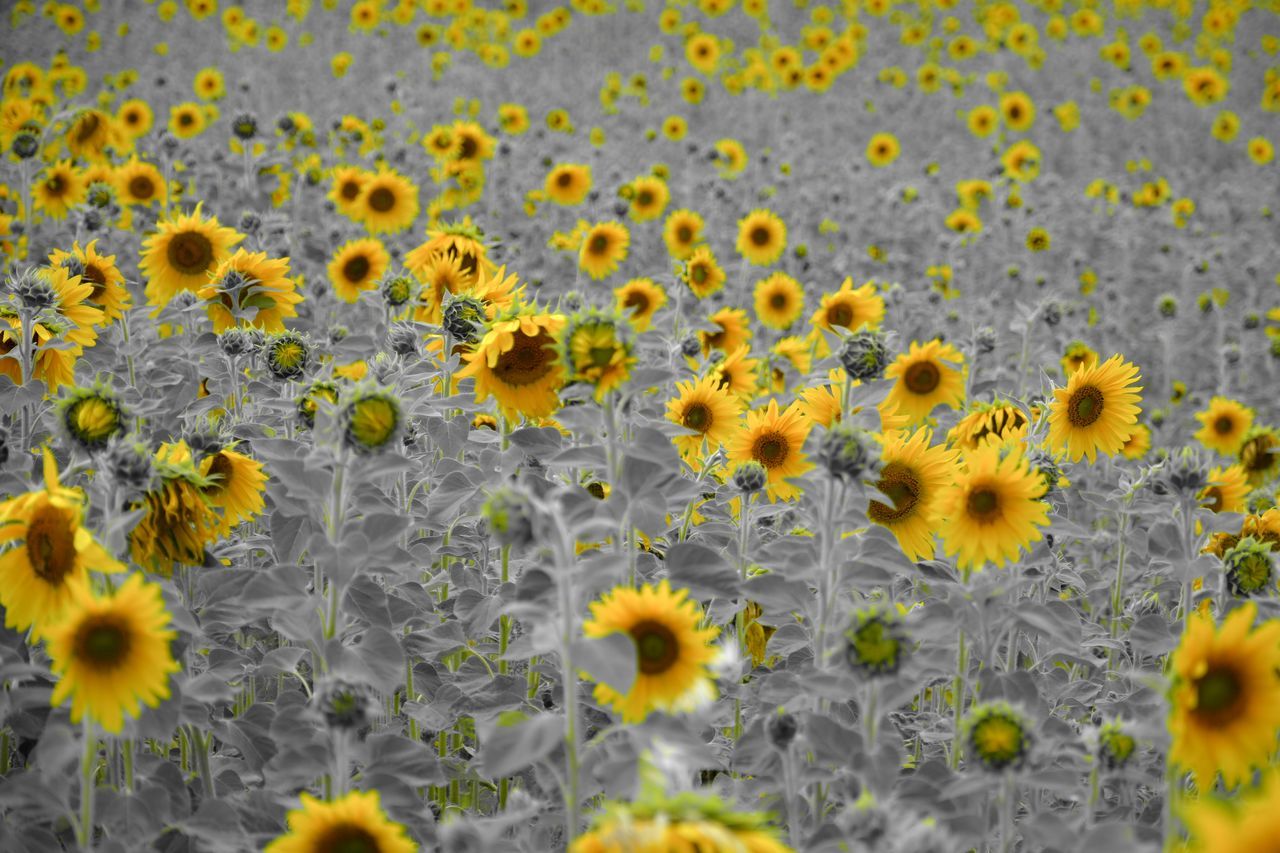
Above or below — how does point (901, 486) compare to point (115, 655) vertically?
above

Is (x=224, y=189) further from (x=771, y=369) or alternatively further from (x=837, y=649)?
(x=837, y=649)

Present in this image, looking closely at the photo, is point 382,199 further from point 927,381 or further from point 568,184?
point 927,381

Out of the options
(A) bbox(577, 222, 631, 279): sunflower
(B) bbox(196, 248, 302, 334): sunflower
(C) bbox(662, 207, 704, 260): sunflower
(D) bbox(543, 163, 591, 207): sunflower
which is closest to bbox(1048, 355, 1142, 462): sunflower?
(B) bbox(196, 248, 302, 334): sunflower

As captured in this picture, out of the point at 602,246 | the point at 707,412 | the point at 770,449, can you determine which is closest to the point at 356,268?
the point at 602,246

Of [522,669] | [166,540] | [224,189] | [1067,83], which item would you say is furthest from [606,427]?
[1067,83]

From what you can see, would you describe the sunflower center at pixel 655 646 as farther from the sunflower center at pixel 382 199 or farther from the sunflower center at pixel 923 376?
the sunflower center at pixel 382 199

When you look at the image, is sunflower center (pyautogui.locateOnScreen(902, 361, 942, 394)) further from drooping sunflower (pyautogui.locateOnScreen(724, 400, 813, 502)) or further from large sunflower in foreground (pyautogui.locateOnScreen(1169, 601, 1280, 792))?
large sunflower in foreground (pyautogui.locateOnScreen(1169, 601, 1280, 792))
